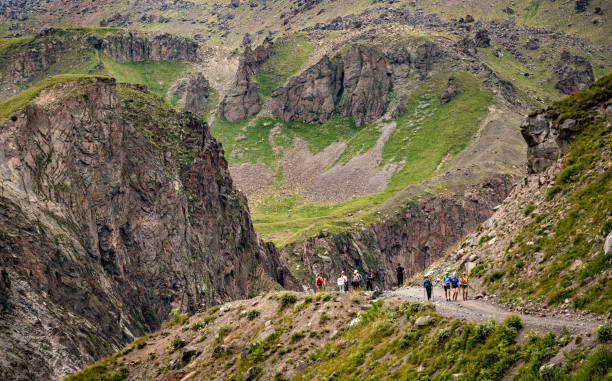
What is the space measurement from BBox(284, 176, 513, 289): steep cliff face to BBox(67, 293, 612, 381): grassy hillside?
121057 millimetres

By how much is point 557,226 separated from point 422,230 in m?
140

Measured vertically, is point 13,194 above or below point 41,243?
above

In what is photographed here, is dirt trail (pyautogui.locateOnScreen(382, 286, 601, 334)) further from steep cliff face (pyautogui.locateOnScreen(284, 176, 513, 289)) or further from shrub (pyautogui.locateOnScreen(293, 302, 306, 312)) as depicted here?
steep cliff face (pyautogui.locateOnScreen(284, 176, 513, 289))

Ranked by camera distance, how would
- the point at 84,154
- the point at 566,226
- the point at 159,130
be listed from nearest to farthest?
1. the point at 566,226
2. the point at 84,154
3. the point at 159,130

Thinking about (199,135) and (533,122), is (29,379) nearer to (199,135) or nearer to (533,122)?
(533,122)

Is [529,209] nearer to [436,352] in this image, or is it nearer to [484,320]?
[484,320]

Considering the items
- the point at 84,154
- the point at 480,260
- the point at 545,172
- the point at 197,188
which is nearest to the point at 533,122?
the point at 545,172

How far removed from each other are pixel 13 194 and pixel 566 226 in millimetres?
50831

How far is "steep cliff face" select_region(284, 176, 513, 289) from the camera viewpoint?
16062 centimetres

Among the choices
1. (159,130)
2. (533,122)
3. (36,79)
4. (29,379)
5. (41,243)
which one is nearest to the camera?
(29,379)

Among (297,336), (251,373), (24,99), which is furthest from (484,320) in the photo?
(24,99)

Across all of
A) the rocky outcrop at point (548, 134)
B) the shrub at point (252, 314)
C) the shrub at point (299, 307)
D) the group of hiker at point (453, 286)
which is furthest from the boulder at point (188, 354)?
the rocky outcrop at point (548, 134)

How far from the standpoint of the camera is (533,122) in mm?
44750

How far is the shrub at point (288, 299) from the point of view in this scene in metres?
34.8
